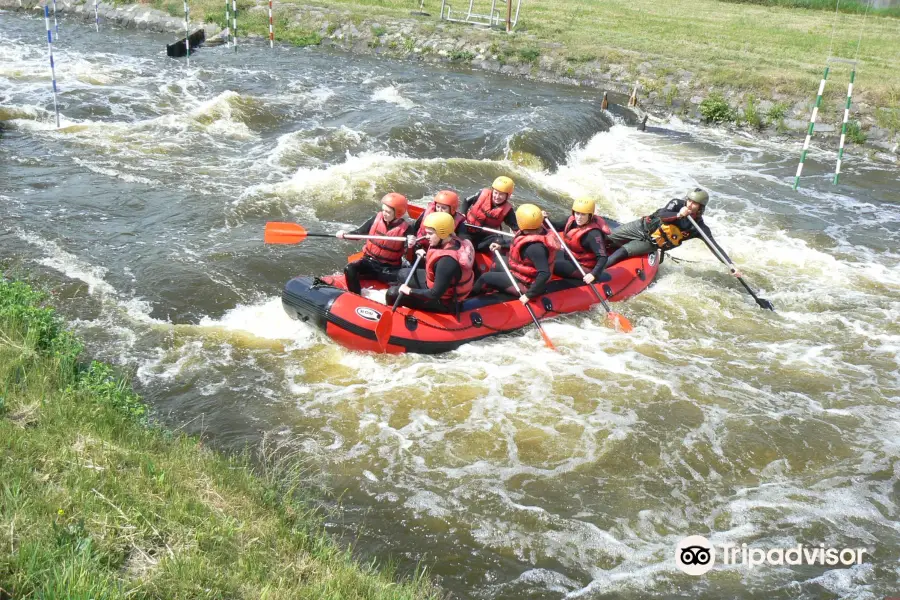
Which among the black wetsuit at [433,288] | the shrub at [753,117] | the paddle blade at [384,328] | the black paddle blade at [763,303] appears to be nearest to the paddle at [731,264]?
the black paddle blade at [763,303]

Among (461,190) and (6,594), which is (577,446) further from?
(461,190)

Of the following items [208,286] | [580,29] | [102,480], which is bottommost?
[208,286]

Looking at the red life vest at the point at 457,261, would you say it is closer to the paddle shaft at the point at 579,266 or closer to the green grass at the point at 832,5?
the paddle shaft at the point at 579,266

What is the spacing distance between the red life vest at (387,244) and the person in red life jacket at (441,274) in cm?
30

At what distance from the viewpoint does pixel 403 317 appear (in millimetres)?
7238

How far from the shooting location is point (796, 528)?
5301mm

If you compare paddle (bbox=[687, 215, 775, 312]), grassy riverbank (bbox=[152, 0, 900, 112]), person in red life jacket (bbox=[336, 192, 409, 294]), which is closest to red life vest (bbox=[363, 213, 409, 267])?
person in red life jacket (bbox=[336, 192, 409, 294])

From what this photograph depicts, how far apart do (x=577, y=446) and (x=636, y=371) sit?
1.57 meters

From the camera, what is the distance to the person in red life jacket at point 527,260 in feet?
25.4

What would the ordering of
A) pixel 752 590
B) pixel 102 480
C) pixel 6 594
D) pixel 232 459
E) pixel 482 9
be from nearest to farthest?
pixel 6 594 < pixel 102 480 < pixel 752 590 < pixel 232 459 < pixel 482 9

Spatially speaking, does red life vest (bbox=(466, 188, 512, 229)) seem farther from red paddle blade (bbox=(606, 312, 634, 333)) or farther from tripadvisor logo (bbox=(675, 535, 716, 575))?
tripadvisor logo (bbox=(675, 535, 716, 575))

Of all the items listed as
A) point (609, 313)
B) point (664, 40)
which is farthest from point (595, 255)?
point (664, 40)

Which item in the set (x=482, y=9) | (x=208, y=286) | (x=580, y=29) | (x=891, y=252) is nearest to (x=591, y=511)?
(x=208, y=286)

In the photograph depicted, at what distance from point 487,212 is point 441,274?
211 centimetres
